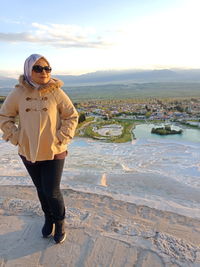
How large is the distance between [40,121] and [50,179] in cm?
66

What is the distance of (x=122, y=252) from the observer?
2.93 m

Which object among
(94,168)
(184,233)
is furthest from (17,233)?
(94,168)

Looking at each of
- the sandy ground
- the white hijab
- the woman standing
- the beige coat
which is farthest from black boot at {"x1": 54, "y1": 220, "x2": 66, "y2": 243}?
the white hijab

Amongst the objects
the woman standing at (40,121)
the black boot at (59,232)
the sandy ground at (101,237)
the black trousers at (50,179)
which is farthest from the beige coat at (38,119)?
the sandy ground at (101,237)

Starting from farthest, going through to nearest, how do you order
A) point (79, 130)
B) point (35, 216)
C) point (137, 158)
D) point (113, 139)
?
point (79, 130)
point (113, 139)
point (137, 158)
point (35, 216)

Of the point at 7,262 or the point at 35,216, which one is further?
the point at 35,216

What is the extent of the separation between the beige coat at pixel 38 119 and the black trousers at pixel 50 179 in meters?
0.11

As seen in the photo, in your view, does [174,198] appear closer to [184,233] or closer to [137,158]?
[184,233]

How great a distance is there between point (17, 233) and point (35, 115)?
1.68 m

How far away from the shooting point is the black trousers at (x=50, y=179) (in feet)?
9.00

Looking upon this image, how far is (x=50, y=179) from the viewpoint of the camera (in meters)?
2.77

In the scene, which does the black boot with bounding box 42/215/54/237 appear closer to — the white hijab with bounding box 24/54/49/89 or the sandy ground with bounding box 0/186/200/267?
the sandy ground with bounding box 0/186/200/267

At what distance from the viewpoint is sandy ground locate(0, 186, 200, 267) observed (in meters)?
2.83

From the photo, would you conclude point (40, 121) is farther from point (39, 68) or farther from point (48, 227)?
point (48, 227)
